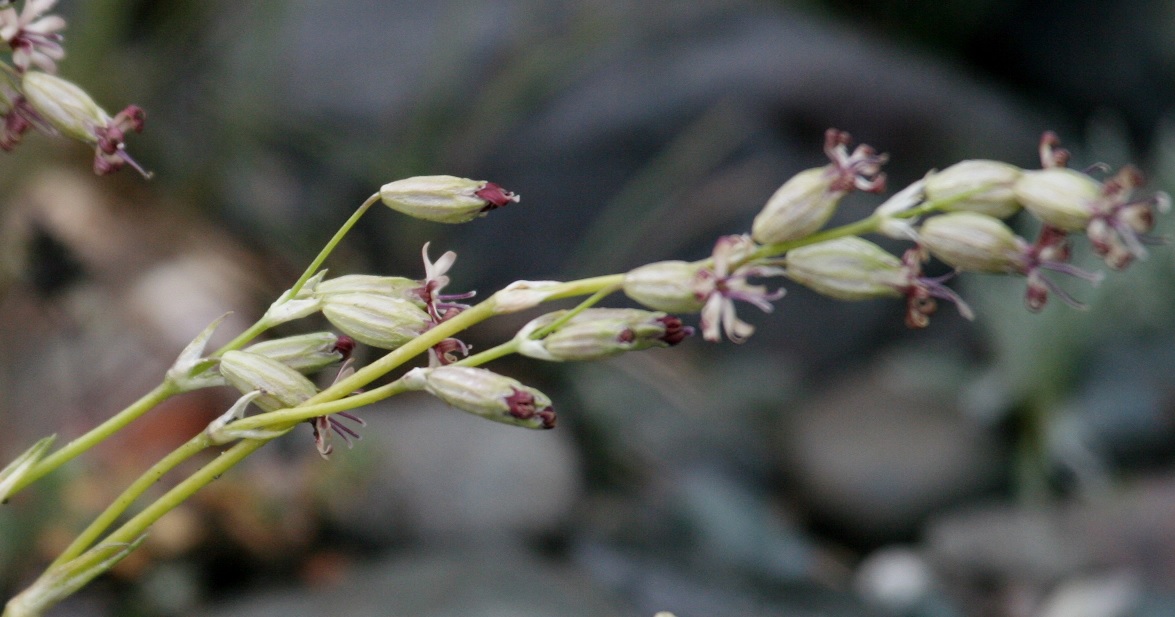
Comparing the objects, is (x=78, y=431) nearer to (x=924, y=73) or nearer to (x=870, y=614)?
(x=870, y=614)

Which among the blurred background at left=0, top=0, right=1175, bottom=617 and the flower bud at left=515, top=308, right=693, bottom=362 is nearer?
the flower bud at left=515, top=308, right=693, bottom=362

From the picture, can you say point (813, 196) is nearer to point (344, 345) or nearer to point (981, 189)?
point (981, 189)

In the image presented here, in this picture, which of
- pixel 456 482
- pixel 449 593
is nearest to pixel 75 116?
pixel 449 593

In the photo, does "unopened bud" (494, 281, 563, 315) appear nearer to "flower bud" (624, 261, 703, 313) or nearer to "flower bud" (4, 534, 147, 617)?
"flower bud" (624, 261, 703, 313)

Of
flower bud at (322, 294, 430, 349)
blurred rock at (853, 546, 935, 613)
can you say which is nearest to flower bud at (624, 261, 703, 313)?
flower bud at (322, 294, 430, 349)

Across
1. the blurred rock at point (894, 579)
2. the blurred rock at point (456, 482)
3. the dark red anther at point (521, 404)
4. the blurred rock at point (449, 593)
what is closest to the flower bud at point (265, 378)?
the dark red anther at point (521, 404)

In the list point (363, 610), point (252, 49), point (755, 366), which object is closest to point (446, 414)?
point (363, 610)
